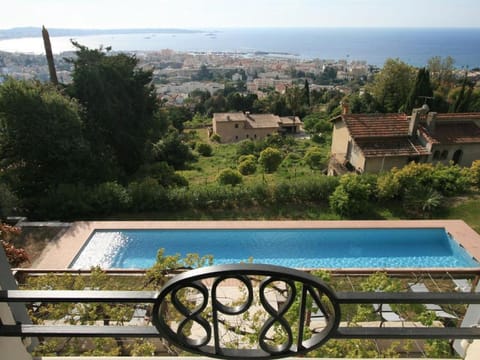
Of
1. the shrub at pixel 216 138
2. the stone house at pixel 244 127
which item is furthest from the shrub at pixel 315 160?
the stone house at pixel 244 127

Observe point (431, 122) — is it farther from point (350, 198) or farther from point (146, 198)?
point (146, 198)

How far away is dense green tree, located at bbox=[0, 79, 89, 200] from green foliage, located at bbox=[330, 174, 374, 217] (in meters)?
9.28

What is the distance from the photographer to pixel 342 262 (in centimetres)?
896

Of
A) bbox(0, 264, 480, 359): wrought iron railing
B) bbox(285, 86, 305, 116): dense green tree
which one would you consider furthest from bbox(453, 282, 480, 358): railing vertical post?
bbox(285, 86, 305, 116): dense green tree

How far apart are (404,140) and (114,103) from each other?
13525mm

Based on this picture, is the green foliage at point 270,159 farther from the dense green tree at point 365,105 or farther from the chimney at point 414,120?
the dense green tree at point 365,105

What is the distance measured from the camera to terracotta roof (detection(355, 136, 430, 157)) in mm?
14453

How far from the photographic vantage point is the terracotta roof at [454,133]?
1535 centimetres

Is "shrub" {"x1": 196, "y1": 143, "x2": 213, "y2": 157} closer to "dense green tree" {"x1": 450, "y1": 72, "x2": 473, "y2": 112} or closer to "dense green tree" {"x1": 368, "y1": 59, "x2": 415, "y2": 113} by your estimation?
"dense green tree" {"x1": 368, "y1": 59, "x2": 415, "y2": 113}

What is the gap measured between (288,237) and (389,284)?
4765 millimetres

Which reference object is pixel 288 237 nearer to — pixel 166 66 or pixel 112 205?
pixel 112 205

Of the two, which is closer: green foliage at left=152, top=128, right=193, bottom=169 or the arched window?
the arched window

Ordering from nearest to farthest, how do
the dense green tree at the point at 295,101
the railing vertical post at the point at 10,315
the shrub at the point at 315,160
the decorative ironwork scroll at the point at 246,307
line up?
the decorative ironwork scroll at the point at 246,307, the railing vertical post at the point at 10,315, the shrub at the point at 315,160, the dense green tree at the point at 295,101

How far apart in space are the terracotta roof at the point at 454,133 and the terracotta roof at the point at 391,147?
696 millimetres
